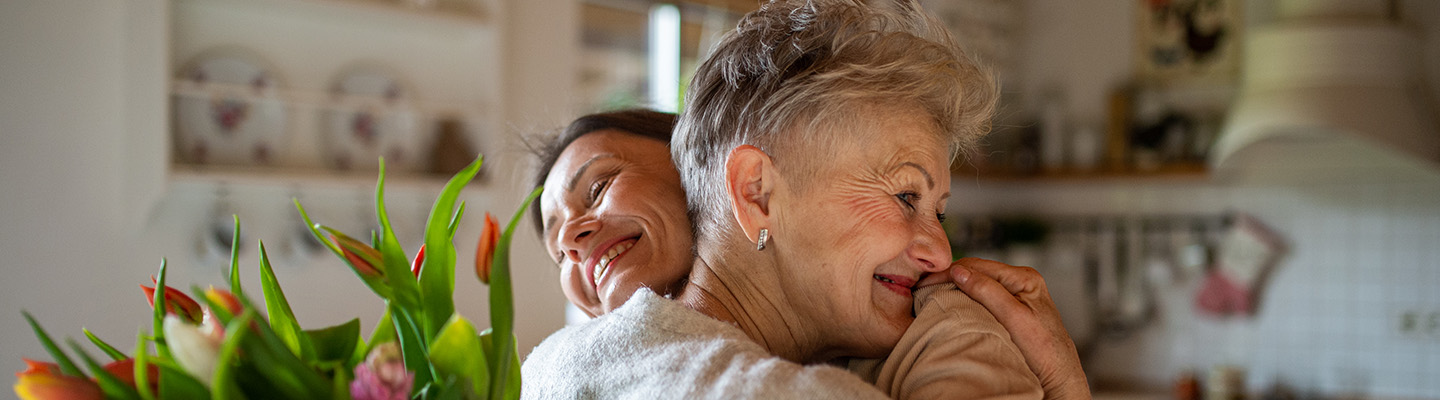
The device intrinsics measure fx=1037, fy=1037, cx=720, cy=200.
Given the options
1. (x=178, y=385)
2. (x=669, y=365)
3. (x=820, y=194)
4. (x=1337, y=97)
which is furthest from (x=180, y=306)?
(x=1337, y=97)

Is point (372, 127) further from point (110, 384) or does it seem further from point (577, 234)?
point (110, 384)

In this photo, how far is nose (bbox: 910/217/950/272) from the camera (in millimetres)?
887

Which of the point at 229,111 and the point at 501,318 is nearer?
the point at 501,318

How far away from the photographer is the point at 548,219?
44.4 inches

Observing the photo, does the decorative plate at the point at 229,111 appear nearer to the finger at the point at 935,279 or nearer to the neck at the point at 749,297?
the neck at the point at 749,297

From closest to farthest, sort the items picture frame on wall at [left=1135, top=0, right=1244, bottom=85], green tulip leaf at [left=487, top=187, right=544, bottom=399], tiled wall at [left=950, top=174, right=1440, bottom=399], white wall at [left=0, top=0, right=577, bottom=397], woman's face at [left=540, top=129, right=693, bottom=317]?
green tulip leaf at [left=487, top=187, right=544, bottom=399] → woman's face at [left=540, top=129, right=693, bottom=317] → white wall at [left=0, top=0, right=577, bottom=397] → tiled wall at [left=950, top=174, right=1440, bottom=399] → picture frame on wall at [left=1135, top=0, right=1244, bottom=85]

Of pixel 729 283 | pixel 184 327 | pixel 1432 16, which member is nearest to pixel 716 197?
pixel 729 283

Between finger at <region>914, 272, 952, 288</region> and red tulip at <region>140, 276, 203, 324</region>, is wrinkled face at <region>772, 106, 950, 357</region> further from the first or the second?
red tulip at <region>140, 276, 203, 324</region>

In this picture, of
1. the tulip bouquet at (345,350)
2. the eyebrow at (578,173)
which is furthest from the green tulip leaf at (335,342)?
the eyebrow at (578,173)

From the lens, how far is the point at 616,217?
1.04 meters

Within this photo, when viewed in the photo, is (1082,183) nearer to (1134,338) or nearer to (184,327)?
Result: (1134,338)

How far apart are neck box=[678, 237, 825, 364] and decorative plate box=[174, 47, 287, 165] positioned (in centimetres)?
187

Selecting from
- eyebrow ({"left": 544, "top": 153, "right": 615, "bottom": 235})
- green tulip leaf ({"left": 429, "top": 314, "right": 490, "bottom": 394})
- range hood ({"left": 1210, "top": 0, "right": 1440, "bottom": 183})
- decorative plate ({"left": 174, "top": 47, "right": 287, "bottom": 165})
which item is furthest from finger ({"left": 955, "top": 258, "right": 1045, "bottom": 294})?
range hood ({"left": 1210, "top": 0, "right": 1440, "bottom": 183})

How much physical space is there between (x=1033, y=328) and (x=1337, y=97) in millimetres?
2720
